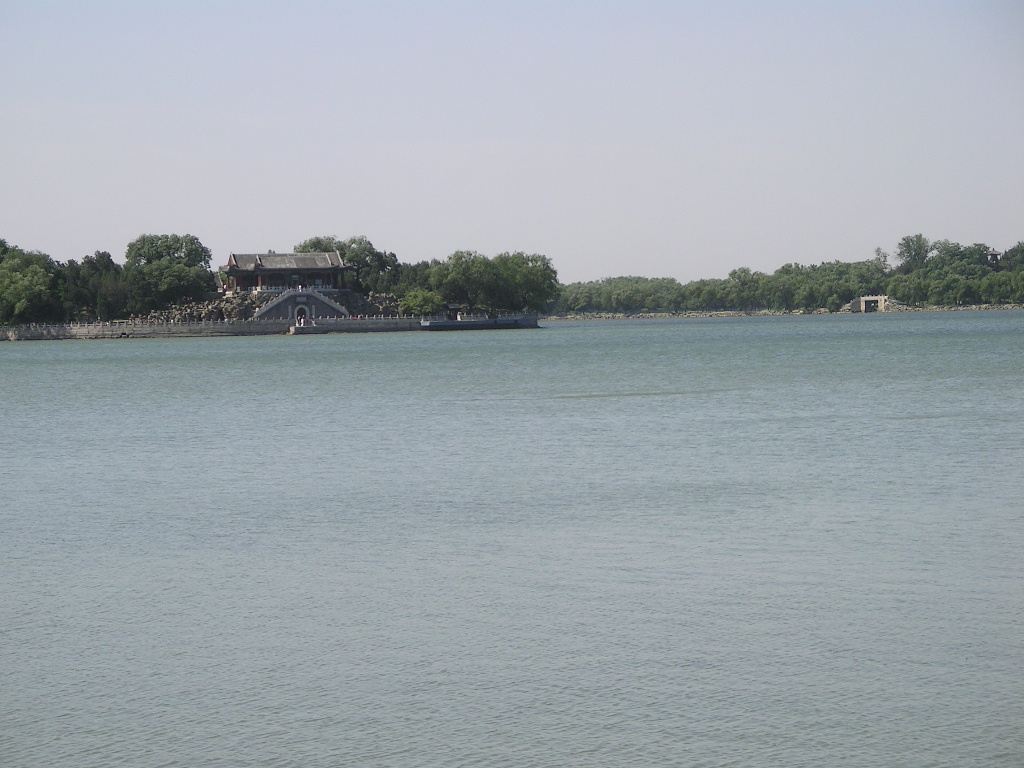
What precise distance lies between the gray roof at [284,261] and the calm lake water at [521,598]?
98.6 m

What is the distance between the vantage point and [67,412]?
3139 centimetres

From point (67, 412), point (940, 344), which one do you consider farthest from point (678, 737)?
point (940, 344)

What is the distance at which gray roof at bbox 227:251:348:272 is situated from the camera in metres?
121

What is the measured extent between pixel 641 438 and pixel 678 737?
15.1 meters

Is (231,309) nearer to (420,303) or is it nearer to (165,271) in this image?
(165,271)

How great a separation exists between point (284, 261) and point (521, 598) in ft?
374

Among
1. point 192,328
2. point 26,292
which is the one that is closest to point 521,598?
point 26,292

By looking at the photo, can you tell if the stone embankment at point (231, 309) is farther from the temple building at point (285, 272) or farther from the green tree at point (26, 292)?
the green tree at point (26, 292)

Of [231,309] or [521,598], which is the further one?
[231,309]

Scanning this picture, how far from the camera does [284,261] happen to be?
4786 inches

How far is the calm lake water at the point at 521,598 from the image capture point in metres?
7.32

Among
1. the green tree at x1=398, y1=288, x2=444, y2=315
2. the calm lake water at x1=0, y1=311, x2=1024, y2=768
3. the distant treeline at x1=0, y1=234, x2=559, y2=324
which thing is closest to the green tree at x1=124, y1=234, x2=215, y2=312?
the distant treeline at x1=0, y1=234, x2=559, y2=324

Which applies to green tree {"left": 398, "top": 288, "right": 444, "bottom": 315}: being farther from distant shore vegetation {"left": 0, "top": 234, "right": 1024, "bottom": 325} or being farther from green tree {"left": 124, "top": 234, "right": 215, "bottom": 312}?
green tree {"left": 124, "top": 234, "right": 215, "bottom": 312}

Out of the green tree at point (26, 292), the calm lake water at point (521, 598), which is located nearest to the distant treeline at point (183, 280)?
the green tree at point (26, 292)
